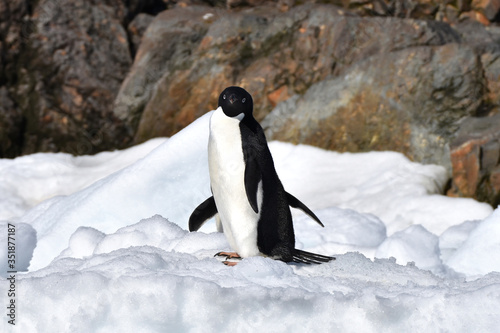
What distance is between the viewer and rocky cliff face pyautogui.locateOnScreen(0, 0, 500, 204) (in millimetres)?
6859

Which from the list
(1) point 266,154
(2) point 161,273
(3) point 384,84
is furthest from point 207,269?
(3) point 384,84

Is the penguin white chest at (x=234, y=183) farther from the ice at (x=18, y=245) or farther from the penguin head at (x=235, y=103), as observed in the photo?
the ice at (x=18, y=245)

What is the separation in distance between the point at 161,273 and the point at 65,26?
6929 millimetres

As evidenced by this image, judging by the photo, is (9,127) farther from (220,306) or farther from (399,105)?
(220,306)

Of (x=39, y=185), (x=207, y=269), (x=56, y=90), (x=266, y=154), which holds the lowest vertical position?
(x=39, y=185)

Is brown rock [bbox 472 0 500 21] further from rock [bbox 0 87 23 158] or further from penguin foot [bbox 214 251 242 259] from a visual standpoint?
penguin foot [bbox 214 251 242 259]

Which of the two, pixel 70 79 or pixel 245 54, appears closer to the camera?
pixel 245 54

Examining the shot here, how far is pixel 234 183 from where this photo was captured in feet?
9.98

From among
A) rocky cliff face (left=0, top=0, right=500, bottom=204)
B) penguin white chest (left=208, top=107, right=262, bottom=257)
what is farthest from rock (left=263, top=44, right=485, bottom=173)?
penguin white chest (left=208, top=107, right=262, bottom=257)

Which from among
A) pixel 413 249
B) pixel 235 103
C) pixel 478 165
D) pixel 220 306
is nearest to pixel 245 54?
pixel 478 165

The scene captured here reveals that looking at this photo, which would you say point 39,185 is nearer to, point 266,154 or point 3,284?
point 266,154

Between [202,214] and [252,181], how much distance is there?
2.00 ft

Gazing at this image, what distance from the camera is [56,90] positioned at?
8.63 meters

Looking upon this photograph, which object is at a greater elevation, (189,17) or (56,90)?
(189,17)
